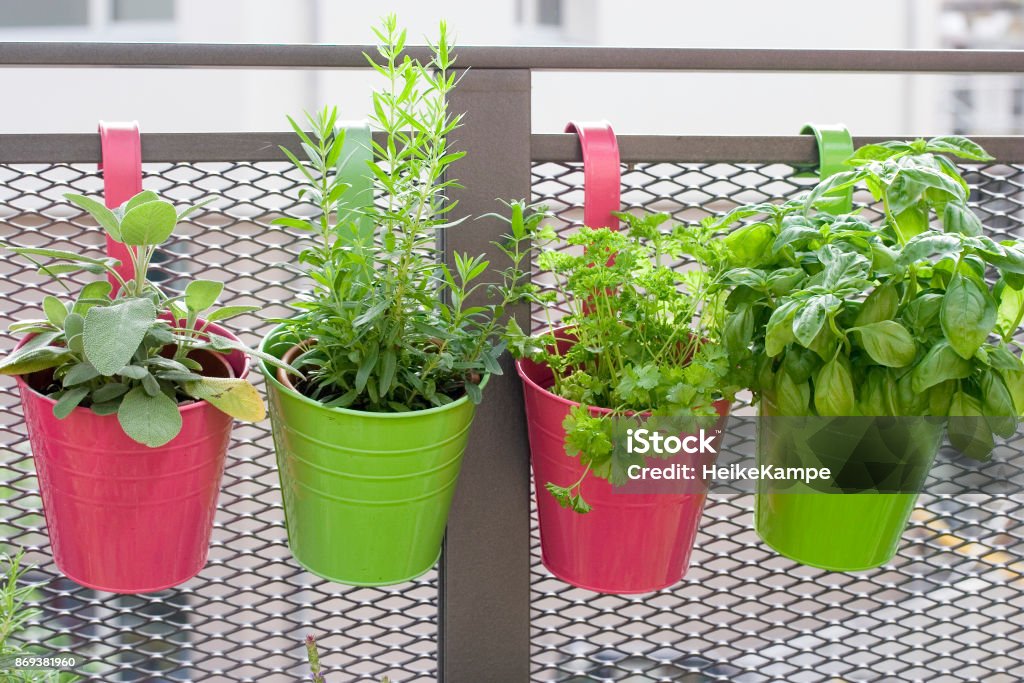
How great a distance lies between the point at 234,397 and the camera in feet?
2.31

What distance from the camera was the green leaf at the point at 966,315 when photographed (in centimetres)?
67

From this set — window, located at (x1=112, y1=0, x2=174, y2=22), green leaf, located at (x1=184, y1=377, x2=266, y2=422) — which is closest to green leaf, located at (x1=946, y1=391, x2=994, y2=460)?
green leaf, located at (x1=184, y1=377, x2=266, y2=422)

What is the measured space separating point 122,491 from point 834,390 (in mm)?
543

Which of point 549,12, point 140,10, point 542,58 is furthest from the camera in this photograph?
point 549,12

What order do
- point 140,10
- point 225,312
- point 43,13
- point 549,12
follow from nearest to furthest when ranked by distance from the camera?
point 225,312, point 140,10, point 43,13, point 549,12

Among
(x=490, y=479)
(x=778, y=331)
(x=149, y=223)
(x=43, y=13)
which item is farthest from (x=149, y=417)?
(x=43, y=13)

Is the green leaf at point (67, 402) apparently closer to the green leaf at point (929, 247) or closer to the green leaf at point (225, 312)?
the green leaf at point (225, 312)

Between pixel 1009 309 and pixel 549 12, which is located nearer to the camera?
pixel 1009 309

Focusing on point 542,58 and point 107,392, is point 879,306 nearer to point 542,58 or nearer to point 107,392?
point 542,58

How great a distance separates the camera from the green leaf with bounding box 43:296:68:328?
711 mm

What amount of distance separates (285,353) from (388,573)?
199 millimetres

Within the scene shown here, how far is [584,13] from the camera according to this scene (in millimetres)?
7027

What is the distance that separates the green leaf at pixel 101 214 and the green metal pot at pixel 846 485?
53 cm

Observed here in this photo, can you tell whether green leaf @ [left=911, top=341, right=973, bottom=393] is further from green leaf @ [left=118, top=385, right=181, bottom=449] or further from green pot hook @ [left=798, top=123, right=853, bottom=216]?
green leaf @ [left=118, top=385, right=181, bottom=449]
